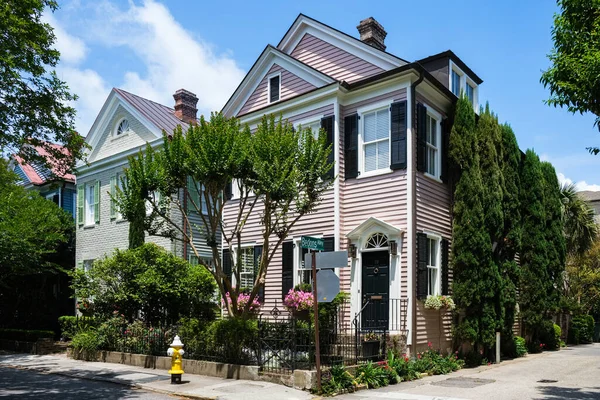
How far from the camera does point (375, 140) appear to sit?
15906 mm

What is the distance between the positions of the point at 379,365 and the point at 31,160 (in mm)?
9113

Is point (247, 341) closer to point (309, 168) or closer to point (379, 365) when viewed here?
point (379, 365)

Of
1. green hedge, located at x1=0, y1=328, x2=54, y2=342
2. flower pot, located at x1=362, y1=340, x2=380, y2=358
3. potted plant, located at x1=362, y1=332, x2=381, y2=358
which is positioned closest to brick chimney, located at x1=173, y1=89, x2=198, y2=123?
green hedge, located at x1=0, y1=328, x2=54, y2=342

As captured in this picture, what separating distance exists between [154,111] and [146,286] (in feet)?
31.6

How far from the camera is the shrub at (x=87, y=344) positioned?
16.4m

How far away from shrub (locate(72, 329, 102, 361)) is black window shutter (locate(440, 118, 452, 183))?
1106 cm

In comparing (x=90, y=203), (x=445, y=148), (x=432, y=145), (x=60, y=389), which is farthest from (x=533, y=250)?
(x=90, y=203)

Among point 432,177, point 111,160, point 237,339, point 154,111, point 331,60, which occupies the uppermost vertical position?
point 331,60

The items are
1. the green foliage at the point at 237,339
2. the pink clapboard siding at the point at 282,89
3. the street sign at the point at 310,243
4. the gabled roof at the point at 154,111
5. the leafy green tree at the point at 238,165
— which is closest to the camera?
the street sign at the point at 310,243

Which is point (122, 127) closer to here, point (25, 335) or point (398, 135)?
point (25, 335)

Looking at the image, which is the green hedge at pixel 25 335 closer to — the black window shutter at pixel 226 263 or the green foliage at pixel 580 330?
the black window shutter at pixel 226 263

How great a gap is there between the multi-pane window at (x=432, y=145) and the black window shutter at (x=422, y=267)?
2129 mm

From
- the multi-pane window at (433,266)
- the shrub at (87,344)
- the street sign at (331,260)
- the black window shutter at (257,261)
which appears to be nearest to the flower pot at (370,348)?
the multi-pane window at (433,266)

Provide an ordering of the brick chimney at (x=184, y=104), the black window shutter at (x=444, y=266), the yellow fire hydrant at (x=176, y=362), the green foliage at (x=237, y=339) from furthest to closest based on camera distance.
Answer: the brick chimney at (x=184, y=104) → the black window shutter at (x=444, y=266) → the green foliage at (x=237, y=339) → the yellow fire hydrant at (x=176, y=362)
